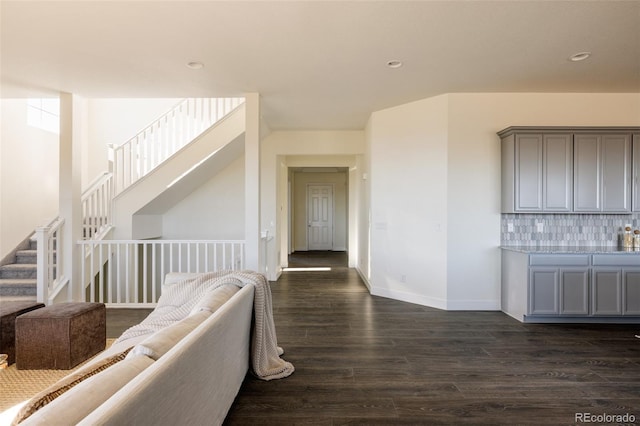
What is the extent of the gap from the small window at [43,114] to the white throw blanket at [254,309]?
4856 millimetres

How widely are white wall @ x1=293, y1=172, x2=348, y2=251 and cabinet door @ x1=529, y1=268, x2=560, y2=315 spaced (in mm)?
7819

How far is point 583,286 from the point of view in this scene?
391 cm

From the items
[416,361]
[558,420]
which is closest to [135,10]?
[416,361]

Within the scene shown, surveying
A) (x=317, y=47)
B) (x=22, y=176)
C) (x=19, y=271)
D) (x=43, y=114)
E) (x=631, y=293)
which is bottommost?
(x=631, y=293)

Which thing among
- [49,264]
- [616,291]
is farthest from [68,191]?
[616,291]

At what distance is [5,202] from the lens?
4.99 metres

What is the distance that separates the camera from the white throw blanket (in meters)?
2.53

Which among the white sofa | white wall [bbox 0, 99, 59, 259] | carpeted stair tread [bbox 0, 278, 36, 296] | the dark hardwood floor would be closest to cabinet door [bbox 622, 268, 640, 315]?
the dark hardwood floor

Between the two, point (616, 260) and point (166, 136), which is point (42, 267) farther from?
point (616, 260)

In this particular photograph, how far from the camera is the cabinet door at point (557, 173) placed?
4.18m

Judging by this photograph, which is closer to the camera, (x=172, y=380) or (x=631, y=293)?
(x=172, y=380)

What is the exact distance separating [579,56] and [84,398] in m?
4.56

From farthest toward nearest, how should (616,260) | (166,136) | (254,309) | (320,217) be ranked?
(320,217) → (166,136) → (616,260) → (254,309)

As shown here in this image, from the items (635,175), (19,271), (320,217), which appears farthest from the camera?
(320,217)
